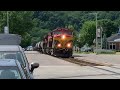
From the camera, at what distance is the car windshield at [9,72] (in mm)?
7840

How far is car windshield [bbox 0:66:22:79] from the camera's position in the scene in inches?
309

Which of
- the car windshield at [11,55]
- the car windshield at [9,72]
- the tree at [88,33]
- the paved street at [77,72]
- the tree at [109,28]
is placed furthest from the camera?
the tree at [109,28]

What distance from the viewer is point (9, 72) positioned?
8055 millimetres

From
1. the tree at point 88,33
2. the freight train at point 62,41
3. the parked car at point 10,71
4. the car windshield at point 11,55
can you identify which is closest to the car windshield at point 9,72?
the parked car at point 10,71

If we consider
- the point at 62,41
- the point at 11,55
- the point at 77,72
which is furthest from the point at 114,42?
the point at 11,55

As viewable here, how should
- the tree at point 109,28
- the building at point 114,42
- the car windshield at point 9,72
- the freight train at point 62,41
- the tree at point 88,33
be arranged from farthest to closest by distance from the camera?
the tree at point 109,28 → the building at point 114,42 → the tree at point 88,33 → the freight train at point 62,41 → the car windshield at point 9,72

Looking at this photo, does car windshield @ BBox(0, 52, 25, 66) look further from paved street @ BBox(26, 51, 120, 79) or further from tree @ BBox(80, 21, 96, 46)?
tree @ BBox(80, 21, 96, 46)

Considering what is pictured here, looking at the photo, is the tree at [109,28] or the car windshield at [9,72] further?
the tree at [109,28]

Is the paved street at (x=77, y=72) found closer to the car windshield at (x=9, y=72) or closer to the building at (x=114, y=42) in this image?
the car windshield at (x=9, y=72)

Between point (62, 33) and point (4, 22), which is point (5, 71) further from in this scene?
point (4, 22)

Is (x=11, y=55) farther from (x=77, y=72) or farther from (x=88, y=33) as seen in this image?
(x=88, y=33)
